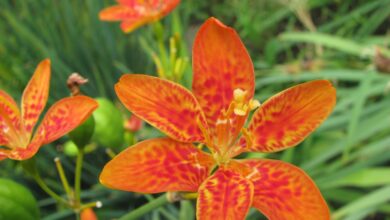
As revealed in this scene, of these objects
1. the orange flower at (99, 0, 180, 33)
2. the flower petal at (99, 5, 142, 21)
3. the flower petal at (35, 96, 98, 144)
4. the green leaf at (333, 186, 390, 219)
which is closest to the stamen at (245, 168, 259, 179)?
the flower petal at (35, 96, 98, 144)

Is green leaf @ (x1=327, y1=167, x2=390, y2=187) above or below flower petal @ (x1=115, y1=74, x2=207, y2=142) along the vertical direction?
below

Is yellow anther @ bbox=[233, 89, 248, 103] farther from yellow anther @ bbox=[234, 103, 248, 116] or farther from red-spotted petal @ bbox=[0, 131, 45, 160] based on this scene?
red-spotted petal @ bbox=[0, 131, 45, 160]

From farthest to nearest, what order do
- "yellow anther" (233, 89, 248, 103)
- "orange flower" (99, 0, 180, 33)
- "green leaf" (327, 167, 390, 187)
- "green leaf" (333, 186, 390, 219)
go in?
→ "green leaf" (327, 167, 390, 187) < "green leaf" (333, 186, 390, 219) < "orange flower" (99, 0, 180, 33) < "yellow anther" (233, 89, 248, 103)

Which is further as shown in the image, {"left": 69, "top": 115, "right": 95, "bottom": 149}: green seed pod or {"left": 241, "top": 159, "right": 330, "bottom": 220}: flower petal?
{"left": 69, "top": 115, "right": 95, "bottom": 149}: green seed pod

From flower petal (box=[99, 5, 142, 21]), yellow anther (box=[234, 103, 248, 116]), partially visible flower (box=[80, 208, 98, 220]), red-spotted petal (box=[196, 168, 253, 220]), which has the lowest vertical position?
partially visible flower (box=[80, 208, 98, 220])

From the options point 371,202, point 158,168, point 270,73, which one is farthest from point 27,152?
point 270,73

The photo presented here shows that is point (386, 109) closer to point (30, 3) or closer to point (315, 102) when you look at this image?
point (315, 102)

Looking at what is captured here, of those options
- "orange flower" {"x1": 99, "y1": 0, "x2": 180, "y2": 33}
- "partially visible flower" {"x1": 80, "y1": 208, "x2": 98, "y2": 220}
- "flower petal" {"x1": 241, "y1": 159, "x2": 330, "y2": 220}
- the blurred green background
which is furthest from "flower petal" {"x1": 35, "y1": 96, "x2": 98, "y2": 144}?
the blurred green background

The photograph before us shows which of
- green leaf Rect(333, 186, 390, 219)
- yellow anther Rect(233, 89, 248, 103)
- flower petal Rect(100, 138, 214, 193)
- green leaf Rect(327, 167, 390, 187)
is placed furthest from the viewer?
green leaf Rect(327, 167, 390, 187)
